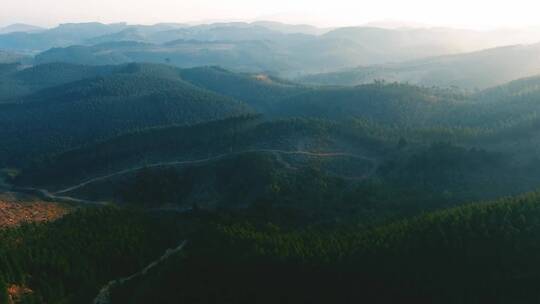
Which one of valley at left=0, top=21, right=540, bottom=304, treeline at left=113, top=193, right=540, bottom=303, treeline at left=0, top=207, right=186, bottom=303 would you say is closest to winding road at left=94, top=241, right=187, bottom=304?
valley at left=0, top=21, right=540, bottom=304

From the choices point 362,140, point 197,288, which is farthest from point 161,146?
point 197,288

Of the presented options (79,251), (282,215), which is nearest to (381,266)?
(282,215)

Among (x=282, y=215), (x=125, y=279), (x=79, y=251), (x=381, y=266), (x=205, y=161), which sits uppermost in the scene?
(x=205, y=161)

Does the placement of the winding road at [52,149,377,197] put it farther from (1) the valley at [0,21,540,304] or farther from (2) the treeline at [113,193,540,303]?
(2) the treeline at [113,193,540,303]

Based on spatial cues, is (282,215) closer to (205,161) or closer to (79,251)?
(79,251)

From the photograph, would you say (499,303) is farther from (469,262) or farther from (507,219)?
(507,219)

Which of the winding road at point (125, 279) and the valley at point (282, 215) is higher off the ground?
the valley at point (282, 215)

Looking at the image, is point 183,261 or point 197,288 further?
point 183,261

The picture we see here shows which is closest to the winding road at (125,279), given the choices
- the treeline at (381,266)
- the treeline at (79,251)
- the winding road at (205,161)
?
the treeline at (79,251)

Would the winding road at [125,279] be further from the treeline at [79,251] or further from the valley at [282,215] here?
the treeline at [79,251]

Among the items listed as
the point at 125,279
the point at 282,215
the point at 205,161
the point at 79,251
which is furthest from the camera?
the point at 205,161

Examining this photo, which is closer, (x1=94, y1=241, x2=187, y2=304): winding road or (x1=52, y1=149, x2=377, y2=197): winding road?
(x1=94, y1=241, x2=187, y2=304): winding road
